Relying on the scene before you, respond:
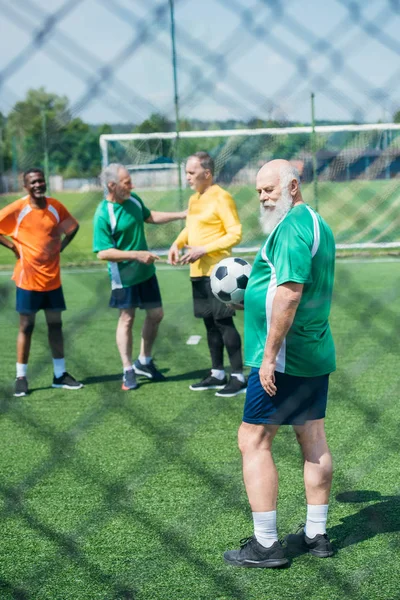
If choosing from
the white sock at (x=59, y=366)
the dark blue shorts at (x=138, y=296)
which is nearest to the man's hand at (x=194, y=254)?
the dark blue shorts at (x=138, y=296)

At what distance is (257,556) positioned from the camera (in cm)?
341

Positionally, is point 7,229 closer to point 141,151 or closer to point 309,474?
point 309,474

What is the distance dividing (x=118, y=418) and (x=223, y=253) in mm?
1427

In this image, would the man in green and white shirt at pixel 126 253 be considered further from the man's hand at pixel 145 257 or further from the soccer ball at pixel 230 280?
the soccer ball at pixel 230 280

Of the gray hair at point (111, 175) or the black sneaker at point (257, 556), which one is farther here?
the gray hair at point (111, 175)

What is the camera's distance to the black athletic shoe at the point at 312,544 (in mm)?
3488

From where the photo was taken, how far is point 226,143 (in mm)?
16141

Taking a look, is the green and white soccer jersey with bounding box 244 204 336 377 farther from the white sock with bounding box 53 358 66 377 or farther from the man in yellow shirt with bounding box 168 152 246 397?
the white sock with bounding box 53 358 66 377

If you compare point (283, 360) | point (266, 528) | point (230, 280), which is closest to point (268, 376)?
point (283, 360)

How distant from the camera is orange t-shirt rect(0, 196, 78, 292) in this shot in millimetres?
6230

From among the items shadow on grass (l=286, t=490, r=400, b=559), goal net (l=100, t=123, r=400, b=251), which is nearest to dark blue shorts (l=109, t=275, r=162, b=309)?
shadow on grass (l=286, t=490, r=400, b=559)

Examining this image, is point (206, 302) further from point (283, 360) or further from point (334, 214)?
point (334, 214)

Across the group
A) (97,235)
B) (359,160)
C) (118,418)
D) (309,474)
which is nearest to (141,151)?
(359,160)

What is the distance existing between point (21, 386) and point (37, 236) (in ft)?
3.63
